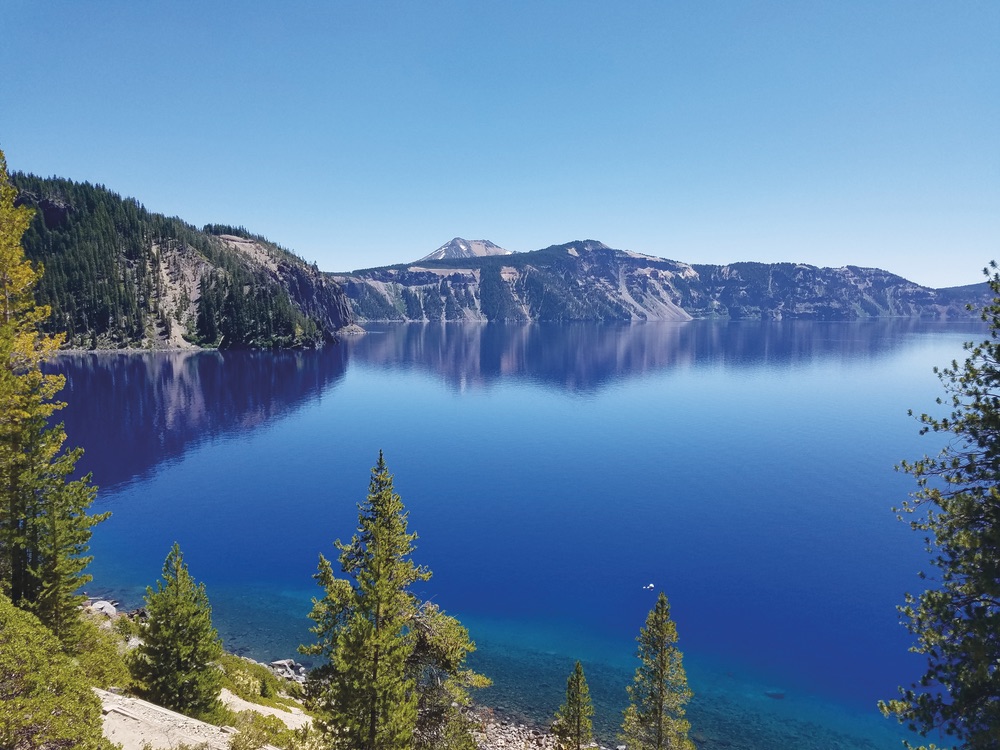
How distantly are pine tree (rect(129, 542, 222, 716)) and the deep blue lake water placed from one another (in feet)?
67.2

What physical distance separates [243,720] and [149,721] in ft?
19.2

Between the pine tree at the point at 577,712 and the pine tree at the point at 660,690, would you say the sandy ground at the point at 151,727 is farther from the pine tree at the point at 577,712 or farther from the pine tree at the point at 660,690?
the pine tree at the point at 660,690

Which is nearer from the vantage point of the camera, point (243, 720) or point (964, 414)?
point (964, 414)

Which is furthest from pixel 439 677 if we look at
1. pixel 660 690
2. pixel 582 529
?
pixel 582 529

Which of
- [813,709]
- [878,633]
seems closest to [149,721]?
[813,709]

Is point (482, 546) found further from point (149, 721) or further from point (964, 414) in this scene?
point (964, 414)

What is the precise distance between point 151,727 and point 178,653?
4365 mm

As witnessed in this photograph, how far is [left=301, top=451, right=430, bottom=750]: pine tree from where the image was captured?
21.2 m

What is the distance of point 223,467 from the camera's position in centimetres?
9631

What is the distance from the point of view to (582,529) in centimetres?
7169

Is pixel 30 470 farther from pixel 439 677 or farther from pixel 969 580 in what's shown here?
pixel 969 580

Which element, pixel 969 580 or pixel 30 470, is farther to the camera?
pixel 30 470

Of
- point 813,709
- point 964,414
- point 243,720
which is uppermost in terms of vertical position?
point 964,414

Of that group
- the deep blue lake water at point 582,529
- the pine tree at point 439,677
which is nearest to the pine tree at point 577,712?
the pine tree at point 439,677
